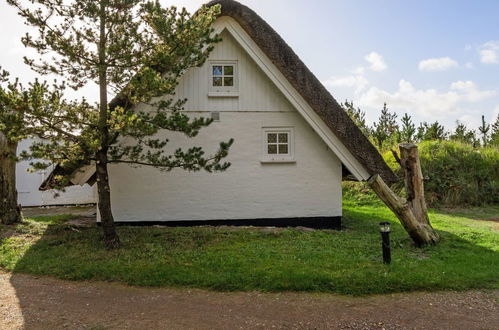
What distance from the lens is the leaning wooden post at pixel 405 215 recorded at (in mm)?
7641

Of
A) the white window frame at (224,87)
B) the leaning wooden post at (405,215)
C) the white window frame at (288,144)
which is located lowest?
the leaning wooden post at (405,215)

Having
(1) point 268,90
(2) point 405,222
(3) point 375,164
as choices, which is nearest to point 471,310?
(2) point 405,222

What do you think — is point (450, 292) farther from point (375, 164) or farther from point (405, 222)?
point (375, 164)

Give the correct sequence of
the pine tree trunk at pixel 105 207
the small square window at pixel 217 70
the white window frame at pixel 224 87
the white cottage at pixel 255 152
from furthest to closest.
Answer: the small square window at pixel 217 70 < the white window frame at pixel 224 87 < the white cottage at pixel 255 152 < the pine tree trunk at pixel 105 207

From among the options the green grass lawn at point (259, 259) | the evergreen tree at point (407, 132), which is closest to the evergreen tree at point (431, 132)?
the evergreen tree at point (407, 132)

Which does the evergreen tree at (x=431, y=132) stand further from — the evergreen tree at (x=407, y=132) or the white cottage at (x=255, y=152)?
the white cottage at (x=255, y=152)

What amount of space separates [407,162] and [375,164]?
1610 millimetres

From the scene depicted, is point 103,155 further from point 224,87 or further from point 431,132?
point 431,132

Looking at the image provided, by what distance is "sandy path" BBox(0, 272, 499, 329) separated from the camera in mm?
4582

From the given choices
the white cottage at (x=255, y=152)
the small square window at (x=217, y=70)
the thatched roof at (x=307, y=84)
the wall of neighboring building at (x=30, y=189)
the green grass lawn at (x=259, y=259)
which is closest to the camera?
the green grass lawn at (x=259, y=259)

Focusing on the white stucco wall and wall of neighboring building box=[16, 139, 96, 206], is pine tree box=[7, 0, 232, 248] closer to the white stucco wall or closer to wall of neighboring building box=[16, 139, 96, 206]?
the white stucco wall

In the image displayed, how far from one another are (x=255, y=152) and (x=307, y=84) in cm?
215

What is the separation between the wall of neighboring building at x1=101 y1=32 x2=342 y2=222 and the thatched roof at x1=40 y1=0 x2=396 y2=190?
67cm

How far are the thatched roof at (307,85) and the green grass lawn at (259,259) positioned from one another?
1.84m
